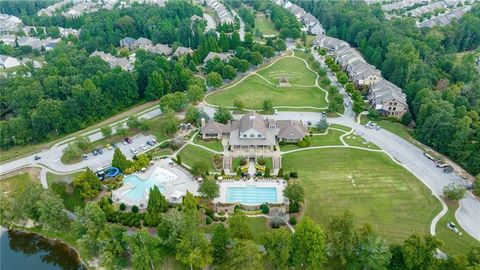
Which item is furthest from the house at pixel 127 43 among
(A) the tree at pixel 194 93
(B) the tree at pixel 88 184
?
(B) the tree at pixel 88 184

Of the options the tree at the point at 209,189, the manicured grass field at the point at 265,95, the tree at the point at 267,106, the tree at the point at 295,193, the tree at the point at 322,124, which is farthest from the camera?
the manicured grass field at the point at 265,95

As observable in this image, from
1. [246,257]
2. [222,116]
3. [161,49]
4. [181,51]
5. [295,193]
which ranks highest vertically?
[181,51]

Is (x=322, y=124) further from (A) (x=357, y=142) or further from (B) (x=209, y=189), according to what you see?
(B) (x=209, y=189)

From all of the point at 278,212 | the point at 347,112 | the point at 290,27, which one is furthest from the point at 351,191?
the point at 290,27

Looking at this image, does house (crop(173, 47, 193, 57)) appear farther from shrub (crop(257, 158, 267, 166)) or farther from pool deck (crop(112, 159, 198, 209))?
shrub (crop(257, 158, 267, 166))

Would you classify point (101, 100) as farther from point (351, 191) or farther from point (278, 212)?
point (351, 191)

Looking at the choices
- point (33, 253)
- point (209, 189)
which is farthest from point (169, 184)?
point (33, 253)

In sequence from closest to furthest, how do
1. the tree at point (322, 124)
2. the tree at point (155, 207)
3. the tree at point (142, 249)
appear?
the tree at point (142, 249) < the tree at point (155, 207) < the tree at point (322, 124)

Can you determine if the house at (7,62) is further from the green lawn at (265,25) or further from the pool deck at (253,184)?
the pool deck at (253,184)
